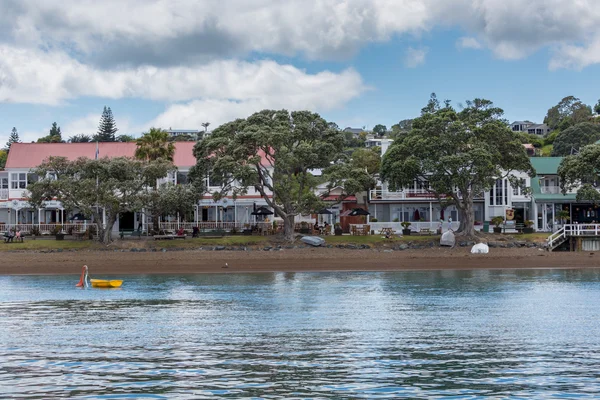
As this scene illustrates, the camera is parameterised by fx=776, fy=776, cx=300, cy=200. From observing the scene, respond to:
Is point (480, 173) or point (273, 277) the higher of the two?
point (480, 173)

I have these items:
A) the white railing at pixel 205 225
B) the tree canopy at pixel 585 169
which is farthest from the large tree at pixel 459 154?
the white railing at pixel 205 225

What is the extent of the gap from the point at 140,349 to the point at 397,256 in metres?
34.1

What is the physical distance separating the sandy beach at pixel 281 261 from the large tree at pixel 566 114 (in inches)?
4288

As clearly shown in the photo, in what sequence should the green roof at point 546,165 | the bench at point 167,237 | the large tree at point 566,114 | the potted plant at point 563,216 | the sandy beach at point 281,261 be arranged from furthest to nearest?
the large tree at point 566,114 < the green roof at point 546,165 < the potted plant at point 563,216 < the bench at point 167,237 < the sandy beach at point 281,261

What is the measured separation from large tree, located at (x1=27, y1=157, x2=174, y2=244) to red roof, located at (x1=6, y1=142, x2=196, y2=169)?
11690 mm

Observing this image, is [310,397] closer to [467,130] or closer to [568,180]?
[467,130]

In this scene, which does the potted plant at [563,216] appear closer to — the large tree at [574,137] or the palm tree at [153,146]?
the palm tree at [153,146]

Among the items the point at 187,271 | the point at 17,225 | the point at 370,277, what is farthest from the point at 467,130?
the point at 17,225

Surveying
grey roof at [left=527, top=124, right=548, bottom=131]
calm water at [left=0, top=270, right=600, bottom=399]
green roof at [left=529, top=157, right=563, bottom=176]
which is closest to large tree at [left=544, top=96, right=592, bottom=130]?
grey roof at [left=527, top=124, right=548, bottom=131]

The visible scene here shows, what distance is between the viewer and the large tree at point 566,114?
161488 mm

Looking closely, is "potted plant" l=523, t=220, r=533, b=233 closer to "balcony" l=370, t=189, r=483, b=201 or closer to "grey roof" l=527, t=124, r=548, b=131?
"balcony" l=370, t=189, r=483, b=201

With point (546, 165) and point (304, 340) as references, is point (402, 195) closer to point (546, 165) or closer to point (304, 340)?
point (546, 165)

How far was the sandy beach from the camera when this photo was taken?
5456 centimetres

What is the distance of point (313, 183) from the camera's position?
205 ft
